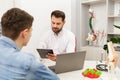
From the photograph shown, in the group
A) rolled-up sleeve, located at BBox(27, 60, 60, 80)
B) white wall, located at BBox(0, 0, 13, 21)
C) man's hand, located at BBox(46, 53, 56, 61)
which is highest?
white wall, located at BBox(0, 0, 13, 21)

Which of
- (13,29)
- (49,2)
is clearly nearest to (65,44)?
(49,2)

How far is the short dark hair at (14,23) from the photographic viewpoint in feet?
3.66

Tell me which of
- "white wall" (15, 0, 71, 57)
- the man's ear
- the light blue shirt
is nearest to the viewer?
the light blue shirt

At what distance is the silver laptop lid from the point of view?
1.89 m

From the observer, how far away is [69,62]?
6.41 feet

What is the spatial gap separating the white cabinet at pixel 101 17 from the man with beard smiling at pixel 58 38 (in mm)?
1016

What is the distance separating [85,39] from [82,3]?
768mm

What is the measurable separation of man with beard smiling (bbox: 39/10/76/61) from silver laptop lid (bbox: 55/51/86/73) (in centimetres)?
79

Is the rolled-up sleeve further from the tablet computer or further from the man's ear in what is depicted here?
the tablet computer

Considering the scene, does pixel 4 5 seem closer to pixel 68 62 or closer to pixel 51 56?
pixel 51 56

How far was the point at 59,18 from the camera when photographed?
2.94 metres

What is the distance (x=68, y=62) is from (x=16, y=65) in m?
0.98

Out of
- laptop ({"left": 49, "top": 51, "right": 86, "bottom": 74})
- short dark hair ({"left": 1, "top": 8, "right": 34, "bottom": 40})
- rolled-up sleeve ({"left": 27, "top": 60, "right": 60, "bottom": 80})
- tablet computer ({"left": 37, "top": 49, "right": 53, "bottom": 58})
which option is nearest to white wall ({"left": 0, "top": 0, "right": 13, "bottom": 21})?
tablet computer ({"left": 37, "top": 49, "right": 53, "bottom": 58})

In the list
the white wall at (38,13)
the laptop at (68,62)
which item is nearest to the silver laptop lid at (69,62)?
the laptop at (68,62)
